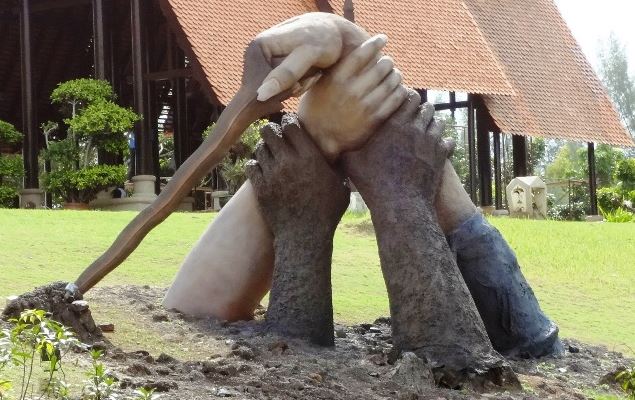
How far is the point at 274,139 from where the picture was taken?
15.7 ft

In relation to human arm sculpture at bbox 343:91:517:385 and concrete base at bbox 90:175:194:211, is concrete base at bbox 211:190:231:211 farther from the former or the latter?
human arm sculpture at bbox 343:91:517:385

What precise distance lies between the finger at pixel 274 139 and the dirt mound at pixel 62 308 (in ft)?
3.74

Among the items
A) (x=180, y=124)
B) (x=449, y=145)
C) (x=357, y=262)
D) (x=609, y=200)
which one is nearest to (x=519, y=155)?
(x=609, y=200)

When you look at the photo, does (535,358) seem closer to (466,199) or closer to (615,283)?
(466,199)

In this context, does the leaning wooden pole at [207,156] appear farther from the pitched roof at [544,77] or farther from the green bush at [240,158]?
the pitched roof at [544,77]

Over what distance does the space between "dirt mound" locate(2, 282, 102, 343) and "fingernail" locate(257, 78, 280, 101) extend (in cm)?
112

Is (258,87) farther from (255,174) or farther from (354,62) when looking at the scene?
(255,174)

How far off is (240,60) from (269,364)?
1141cm

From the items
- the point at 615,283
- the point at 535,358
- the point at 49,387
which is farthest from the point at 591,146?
the point at 49,387

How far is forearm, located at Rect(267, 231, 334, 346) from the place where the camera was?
4.66 metres

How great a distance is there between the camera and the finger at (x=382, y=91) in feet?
14.8

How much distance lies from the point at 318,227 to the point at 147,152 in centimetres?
1091

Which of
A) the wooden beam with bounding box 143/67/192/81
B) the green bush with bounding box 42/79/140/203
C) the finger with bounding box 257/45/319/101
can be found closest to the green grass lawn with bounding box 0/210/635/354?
the finger with bounding box 257/45/319/101

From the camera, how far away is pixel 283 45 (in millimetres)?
4414
